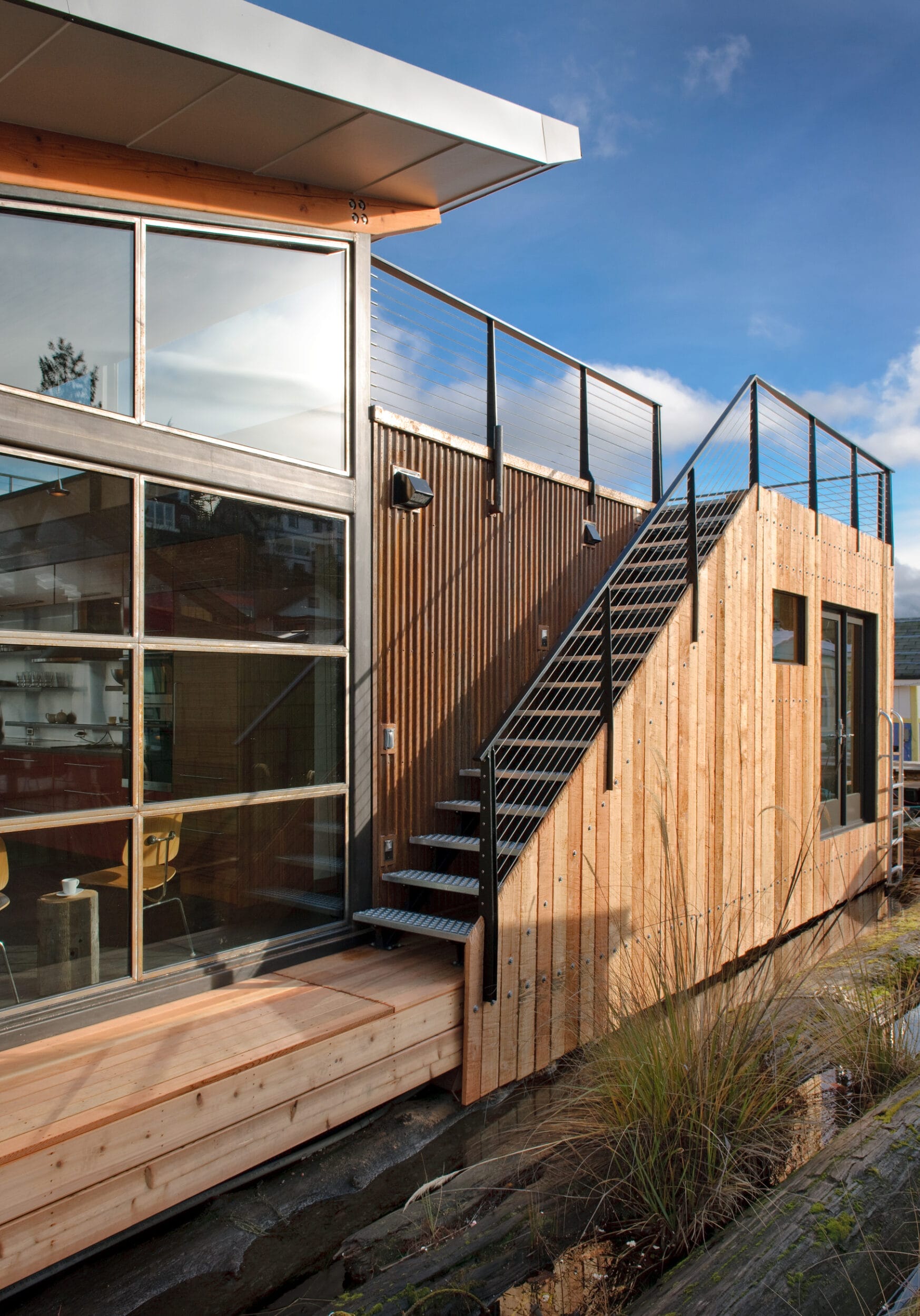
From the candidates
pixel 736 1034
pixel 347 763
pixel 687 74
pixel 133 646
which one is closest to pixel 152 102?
pixel 133 646

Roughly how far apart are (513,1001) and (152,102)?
4.31m

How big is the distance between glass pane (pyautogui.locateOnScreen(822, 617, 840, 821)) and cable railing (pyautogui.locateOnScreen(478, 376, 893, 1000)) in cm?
119

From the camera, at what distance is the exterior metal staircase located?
431 centimetres

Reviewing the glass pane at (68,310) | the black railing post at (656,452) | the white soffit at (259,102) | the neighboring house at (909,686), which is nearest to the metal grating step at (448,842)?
the glass pane at (68,310)

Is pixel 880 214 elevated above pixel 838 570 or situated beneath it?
elevated above

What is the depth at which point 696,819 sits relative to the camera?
5637 millimetres

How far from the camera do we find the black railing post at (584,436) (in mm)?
7055

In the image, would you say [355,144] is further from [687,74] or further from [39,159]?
[687,74]

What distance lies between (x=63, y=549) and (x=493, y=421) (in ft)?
11.0

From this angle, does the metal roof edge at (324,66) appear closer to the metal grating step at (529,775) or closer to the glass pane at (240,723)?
the glass pane at (240,723)

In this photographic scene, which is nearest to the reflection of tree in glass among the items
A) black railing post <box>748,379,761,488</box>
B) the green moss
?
the green moss

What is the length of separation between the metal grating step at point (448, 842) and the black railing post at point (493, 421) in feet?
7.40

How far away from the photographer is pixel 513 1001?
13.5 ft

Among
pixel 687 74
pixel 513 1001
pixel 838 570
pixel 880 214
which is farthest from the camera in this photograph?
pixel 880 214
